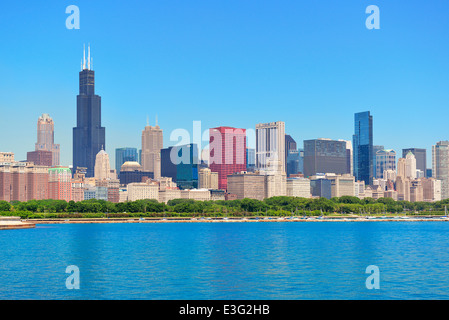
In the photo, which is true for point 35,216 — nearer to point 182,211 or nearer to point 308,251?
point 182,211

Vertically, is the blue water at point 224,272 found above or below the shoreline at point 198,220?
above

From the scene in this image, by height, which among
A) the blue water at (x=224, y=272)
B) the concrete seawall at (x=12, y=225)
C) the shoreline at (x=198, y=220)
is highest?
the blue water at (x=224, y=272)

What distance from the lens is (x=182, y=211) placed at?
19400 cm

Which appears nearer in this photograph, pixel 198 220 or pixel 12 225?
pixel 12 225

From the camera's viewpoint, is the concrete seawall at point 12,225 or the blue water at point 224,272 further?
the concrete seawall at point 12,225

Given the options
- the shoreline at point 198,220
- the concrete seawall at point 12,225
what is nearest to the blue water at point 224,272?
the concrete seawall at point 12,225
